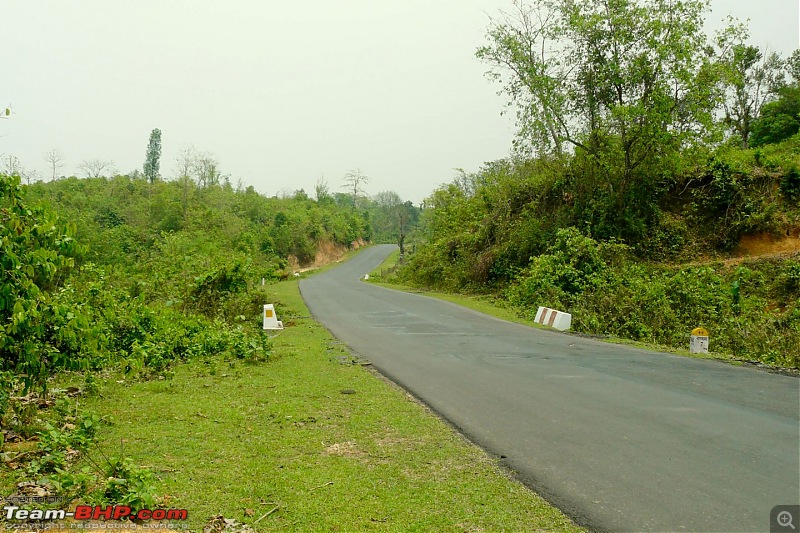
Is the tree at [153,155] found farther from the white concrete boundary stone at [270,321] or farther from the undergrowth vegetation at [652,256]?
the white concrete boundary stone at [270,321]

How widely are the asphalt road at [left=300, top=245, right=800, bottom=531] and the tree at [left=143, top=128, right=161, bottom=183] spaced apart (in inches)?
3405

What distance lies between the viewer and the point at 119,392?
857 cm

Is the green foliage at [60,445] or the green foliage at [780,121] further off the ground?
the green foliage at [780,121]

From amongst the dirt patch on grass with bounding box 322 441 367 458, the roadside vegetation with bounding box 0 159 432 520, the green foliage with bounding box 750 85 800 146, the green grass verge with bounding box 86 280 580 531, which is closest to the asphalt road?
the green grass verge with bounding box 86 280 580 531

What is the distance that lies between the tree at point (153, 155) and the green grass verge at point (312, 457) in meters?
88.5

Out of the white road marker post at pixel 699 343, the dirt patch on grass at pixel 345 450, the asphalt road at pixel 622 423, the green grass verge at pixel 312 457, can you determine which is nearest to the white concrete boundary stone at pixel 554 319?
the asphalt road at pixel 622 423

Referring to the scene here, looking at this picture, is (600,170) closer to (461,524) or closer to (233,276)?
(233,276)

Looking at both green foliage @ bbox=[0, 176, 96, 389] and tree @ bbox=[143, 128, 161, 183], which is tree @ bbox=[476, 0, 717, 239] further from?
tree @ bbox=[143, 128, 161, 183]

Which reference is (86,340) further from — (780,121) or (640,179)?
(780,121)

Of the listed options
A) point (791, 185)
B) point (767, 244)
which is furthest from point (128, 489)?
point (791, 185)

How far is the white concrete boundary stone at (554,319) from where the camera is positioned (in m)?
16.7

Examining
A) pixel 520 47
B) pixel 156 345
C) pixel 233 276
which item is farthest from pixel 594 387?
pixel 520 47

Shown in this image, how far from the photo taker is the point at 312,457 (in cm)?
573

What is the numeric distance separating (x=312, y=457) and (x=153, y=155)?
95.2m
